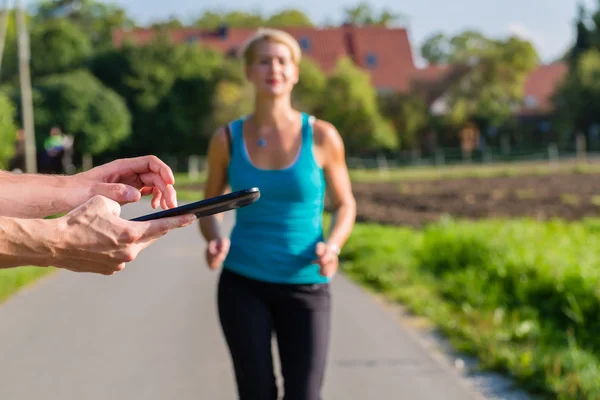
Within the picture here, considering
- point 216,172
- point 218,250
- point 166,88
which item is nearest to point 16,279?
point 216,172

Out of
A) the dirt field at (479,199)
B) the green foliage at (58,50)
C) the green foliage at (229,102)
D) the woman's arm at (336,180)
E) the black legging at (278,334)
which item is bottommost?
the dirt field at (479,199)

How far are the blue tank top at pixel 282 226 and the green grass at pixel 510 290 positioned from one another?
1.83m

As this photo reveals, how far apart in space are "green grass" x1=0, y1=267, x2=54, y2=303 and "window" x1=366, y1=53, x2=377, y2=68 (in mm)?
57565

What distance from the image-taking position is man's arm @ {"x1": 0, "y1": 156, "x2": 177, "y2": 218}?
2.37 m

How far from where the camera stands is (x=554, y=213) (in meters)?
16.2

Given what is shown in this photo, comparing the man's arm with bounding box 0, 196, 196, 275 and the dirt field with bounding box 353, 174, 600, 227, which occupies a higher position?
the man's arm with bounding box 0, 196, 196, 275

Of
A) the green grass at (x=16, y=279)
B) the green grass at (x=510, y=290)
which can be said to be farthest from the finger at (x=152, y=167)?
the green grass at (x=16, y=279)

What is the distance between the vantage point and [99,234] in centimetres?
195

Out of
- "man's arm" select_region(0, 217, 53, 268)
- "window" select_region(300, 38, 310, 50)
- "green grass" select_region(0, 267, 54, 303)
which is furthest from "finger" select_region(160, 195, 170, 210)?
"window" select_region(300, 38, 310, 50)

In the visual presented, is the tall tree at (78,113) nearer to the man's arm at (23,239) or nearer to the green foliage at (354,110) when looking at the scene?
the green foliage at (354,110)

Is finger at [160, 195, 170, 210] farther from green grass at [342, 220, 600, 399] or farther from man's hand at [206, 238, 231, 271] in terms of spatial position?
green grass at [342, 220, 600, 399]

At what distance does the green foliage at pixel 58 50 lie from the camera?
57.3 meters

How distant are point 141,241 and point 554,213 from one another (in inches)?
588

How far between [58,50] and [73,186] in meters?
57.7
